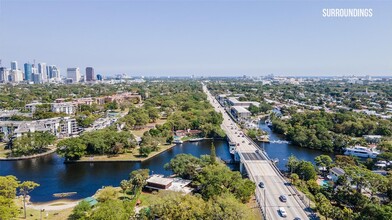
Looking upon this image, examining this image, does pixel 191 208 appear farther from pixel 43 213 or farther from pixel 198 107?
pixel 198 107

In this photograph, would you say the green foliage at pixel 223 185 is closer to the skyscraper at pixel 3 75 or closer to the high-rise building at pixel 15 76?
the skyscraper at pixel 3 75

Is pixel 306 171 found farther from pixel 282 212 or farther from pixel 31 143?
pixel 31 143

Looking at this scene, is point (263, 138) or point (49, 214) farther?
point (263, 138)

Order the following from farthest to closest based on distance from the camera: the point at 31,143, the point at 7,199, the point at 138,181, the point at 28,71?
the point at 28,71
the point at 31,143
the point at 138,181
the point at 7,199

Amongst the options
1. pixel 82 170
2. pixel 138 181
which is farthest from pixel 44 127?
pixel 138 181

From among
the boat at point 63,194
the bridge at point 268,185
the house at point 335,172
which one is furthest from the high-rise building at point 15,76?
the house at point 335,172

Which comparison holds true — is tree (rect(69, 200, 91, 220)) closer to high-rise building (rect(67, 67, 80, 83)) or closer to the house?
the house
